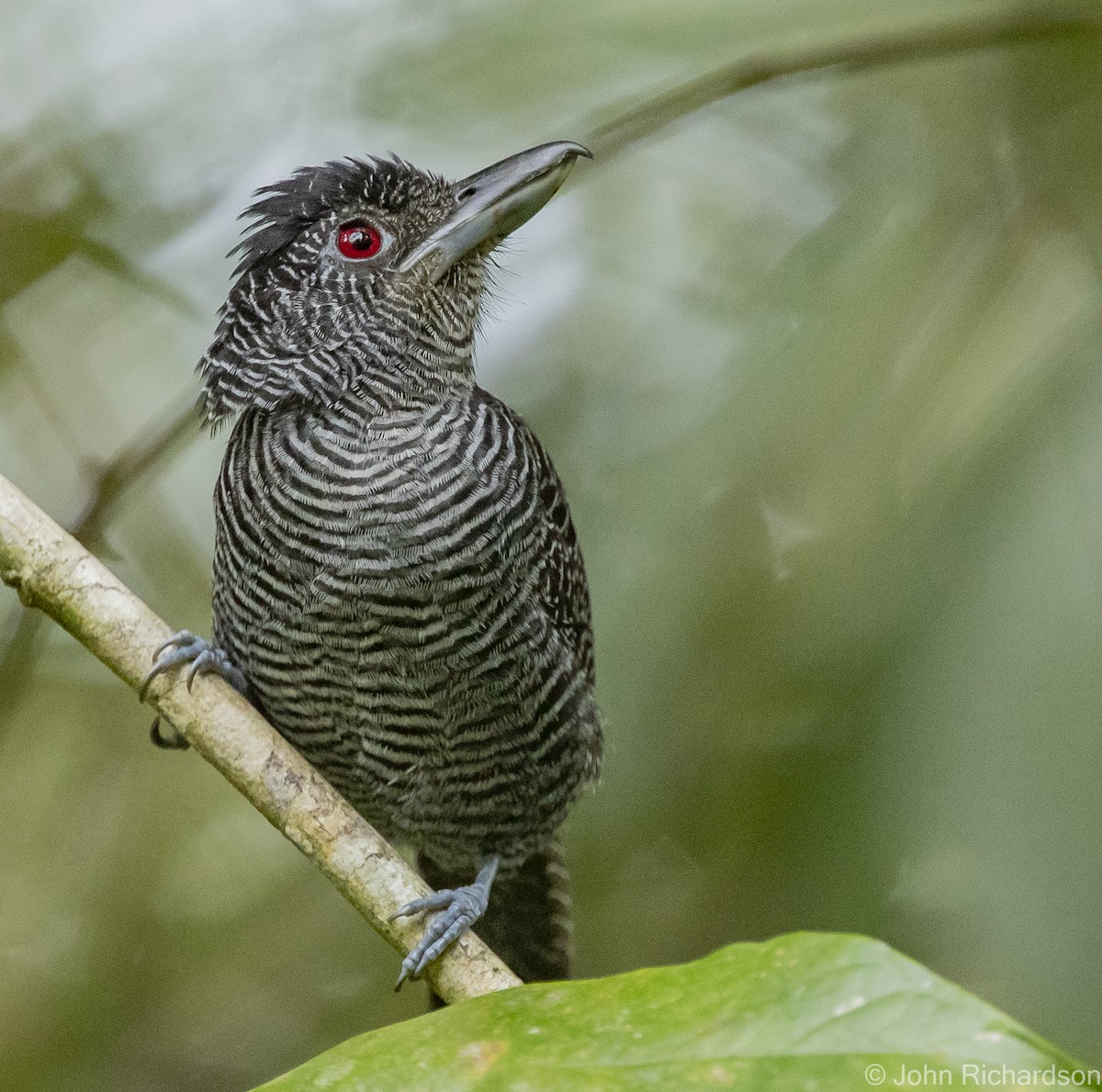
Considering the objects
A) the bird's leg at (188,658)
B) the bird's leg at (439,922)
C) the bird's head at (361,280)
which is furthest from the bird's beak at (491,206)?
the bird's leg at (439,922)

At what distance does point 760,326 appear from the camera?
4.13 meters

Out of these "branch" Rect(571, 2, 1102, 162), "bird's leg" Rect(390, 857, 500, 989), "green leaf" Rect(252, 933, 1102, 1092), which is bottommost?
"green leaf" Rect(252, 933, 1102, 1092)

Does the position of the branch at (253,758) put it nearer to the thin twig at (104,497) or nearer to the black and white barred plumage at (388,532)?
the black and white barred plumage at (388,532)

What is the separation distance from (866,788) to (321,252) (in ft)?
7.03

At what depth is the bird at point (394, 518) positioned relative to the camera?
2742 mm

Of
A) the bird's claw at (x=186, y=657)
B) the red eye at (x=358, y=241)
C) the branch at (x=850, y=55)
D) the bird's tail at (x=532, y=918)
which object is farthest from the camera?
the bird's tail at (x=532, y=918)

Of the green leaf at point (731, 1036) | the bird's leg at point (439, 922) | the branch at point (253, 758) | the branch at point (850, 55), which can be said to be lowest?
the green leaf at point (731, 1036)

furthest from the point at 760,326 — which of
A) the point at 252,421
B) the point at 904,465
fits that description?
the point at 252,421

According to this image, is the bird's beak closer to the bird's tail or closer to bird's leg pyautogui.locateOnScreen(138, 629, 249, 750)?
bird's leg pyautogui.locateOnScreen(138, 629, 249, 750)

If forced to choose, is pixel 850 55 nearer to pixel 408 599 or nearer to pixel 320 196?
pixel 320 196

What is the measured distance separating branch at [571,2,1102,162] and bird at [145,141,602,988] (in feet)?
2.03

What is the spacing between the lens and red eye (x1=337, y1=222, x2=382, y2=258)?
2.97 m

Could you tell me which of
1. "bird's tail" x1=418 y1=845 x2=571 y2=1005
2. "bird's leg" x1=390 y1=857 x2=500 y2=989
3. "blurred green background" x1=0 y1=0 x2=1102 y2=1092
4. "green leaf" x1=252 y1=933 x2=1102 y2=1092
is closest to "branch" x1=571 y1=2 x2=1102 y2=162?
"blurred green background" x1=0 y1=0 x2=1102 y2=1092

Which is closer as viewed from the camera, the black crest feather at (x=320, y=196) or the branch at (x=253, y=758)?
the branch at (x=253, y=758)
